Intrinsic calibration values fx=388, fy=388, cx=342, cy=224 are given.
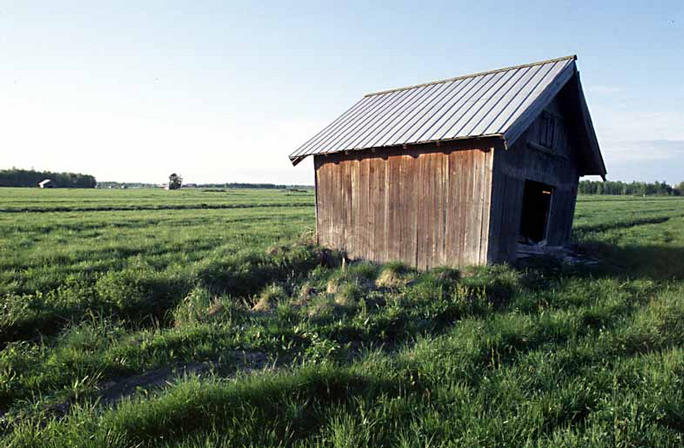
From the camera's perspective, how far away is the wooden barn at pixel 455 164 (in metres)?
9.38

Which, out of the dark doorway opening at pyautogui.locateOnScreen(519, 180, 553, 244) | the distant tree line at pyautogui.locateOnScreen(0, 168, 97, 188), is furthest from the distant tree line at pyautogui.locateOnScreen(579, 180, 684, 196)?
the distant tree line at pyautogui.locateOnScreen(0, 168, 97, 188)

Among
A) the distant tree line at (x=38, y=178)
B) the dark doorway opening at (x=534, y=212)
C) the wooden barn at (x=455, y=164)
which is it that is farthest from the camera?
the distant tree line at (x=38, y=178)

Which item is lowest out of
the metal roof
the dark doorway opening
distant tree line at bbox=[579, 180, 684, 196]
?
distant tree line at bbox=[579, 180, 684, 196]

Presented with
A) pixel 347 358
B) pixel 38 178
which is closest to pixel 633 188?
pixel 347 358

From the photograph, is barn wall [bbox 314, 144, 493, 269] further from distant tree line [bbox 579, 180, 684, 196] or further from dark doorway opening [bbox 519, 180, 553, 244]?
distant tree line [bbox 579, 180, 684, 196]

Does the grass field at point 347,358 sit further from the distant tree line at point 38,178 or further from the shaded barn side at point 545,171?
the distant tree line at point 38,178

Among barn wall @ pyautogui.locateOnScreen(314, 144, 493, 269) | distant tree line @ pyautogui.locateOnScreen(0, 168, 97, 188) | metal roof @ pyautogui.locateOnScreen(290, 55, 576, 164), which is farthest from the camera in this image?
distant tree line @ pyautogui.locateOnScreen(0, 168, 97, 188)

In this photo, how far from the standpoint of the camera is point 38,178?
91.3 meters

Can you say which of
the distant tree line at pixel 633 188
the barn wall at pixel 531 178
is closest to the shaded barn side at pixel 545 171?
the barn wall at pixel 531 178

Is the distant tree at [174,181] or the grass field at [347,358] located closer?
the grass field at [347,358]

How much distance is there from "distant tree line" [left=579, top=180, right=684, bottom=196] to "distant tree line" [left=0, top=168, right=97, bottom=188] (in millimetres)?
136775

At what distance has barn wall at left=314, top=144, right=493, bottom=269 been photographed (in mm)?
9523

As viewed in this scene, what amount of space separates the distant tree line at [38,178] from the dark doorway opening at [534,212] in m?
103

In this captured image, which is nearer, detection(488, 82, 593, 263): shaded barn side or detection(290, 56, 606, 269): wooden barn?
detection(290, 56, 606, 269): wooden barn
